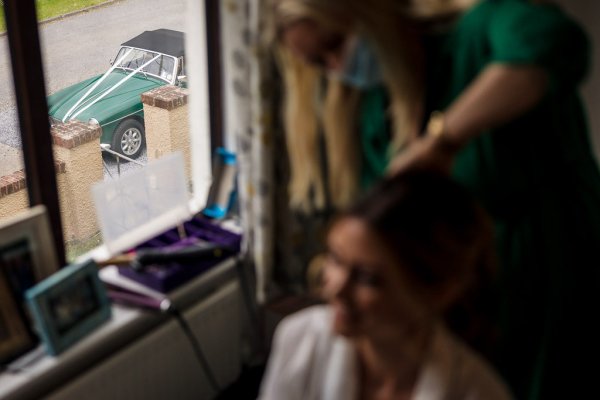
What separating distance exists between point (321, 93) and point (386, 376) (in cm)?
59

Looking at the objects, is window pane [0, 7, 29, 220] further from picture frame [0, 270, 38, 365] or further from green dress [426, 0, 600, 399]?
green dress [426, 0, 600, 399]

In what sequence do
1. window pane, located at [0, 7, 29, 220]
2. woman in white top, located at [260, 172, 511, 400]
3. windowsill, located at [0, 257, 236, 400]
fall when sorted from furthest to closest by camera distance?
window pane, located at [0, 7, 29, 220] → windowsill, located at [0, 257, 236, 400] → woman in white top, located at [260, 172, 511, 400]

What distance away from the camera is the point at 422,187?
1077mm

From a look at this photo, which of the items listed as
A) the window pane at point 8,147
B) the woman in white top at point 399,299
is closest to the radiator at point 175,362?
the window pane at point 8,147

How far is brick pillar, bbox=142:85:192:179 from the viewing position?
8.81ft

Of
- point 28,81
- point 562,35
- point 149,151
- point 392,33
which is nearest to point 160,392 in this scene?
point 28,81

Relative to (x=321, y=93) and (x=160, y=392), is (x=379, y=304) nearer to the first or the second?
(x=321, y=93)

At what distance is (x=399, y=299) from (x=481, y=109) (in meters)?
0.37

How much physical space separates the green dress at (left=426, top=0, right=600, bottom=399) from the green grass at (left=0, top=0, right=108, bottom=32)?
990 millimetres

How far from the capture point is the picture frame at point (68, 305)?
171 cm

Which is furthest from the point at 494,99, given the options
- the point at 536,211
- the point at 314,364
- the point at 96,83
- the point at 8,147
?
the point at 8,147

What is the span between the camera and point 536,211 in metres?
1.41

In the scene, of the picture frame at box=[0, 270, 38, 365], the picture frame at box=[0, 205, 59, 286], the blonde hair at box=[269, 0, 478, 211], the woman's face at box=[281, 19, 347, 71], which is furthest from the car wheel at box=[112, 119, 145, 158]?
the woman's face at box=[281, 19, 347, 71]

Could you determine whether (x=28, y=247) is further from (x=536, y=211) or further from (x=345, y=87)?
(x=536, y=211)
